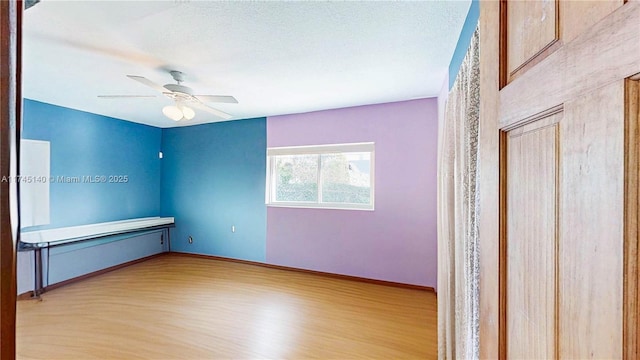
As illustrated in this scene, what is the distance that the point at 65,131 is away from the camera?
359cm

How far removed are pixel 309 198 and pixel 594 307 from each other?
11.9 feet

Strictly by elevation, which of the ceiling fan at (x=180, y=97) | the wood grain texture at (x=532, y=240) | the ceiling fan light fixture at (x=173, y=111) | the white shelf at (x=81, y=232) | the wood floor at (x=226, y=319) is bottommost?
the wood floor at (x=226, y=319)

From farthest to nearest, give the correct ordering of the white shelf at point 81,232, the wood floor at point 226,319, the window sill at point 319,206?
the window sill at point 319,206, the white shelf at point 81,232, the wood floor at point 226,319

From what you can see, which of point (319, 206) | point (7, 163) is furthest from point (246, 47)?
point (319, 206)

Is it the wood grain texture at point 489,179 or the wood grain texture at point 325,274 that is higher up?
the wood grain texture at point 489,179

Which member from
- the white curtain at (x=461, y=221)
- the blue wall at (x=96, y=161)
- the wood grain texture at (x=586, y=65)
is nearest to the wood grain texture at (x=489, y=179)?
the wood grain texture at (x=586, y=65)

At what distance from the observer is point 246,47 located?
1.99 metres

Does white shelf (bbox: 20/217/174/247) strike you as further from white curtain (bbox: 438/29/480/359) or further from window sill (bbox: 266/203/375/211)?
white curtain (bbox: 438/29/480/359)

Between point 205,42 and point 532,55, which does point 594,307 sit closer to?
point 532,55

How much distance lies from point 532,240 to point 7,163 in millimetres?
934

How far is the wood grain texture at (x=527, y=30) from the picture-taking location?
49 centimetres

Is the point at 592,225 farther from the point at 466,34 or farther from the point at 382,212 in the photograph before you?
the point at 382,212

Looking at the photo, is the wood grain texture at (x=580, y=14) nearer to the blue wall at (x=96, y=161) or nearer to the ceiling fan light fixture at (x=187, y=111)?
the ceiling fan light fixture at (x=187, y=111)

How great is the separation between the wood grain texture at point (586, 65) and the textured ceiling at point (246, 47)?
4.20ft
